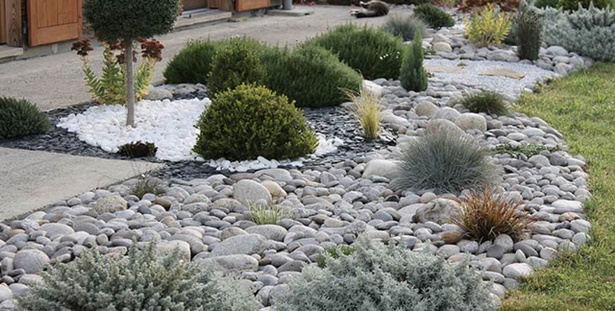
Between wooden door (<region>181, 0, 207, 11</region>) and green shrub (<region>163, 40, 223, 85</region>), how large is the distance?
16.1 feet

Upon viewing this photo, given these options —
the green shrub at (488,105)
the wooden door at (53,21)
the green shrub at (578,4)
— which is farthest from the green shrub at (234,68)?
the green shrub at (578,4)

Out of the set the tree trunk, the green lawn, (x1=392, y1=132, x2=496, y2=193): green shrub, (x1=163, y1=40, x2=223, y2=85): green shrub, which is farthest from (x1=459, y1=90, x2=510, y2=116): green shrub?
the tree trunk

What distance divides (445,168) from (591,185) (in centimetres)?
99

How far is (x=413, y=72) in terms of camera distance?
942cm

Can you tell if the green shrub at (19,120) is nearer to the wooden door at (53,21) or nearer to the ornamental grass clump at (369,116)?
the ornamental grass clump at (369,116)

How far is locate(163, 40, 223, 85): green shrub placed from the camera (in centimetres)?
955

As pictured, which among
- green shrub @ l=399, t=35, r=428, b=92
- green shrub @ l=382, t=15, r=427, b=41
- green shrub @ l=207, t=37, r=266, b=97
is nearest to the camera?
green shrub @ l=207, t=37, r=266, b=97

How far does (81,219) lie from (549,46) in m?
8.11

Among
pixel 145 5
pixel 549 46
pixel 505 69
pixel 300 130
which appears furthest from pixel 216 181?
pixel 549 46

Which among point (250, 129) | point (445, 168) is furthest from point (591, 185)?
point (250, 129)

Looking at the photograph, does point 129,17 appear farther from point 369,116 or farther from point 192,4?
point 192,4

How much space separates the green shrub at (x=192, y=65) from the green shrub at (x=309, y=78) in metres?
0.66

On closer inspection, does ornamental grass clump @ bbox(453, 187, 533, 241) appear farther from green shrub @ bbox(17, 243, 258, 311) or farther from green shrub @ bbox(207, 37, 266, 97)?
green shrub @ bbox(207, 37, 266, 97)

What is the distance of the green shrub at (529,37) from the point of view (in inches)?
446
